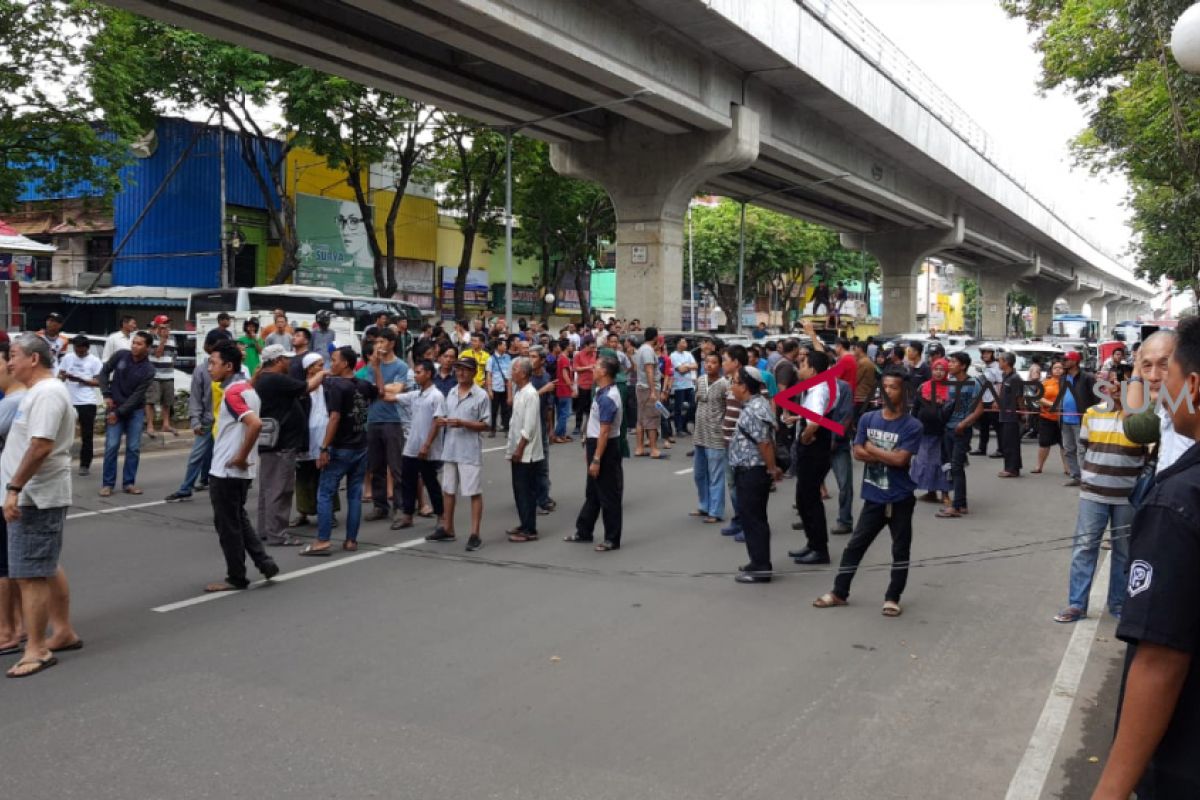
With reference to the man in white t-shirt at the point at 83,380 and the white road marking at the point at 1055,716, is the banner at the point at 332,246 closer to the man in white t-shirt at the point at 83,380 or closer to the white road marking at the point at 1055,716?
the man in white t-shirt at the point at 83,380

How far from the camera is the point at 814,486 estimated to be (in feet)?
27.2

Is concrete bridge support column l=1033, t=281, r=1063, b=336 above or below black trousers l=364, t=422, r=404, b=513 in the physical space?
above

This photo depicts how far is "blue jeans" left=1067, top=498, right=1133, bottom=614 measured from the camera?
6.33m

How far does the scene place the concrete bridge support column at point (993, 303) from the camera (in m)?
59.8

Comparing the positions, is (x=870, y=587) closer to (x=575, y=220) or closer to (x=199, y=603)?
(x=199, y=603)

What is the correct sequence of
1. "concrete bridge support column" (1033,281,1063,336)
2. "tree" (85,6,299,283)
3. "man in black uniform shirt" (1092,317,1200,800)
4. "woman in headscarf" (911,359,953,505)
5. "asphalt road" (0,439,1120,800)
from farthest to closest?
"concrete bridge support column" (1033,281,1063,336)
"tree" (85,6,299,283)
"woman in headscarf" (911,359,953,505)
"asphalt road" (0,439,1120,800)
"man in black uniform shirt" (1092,317,1200,800)

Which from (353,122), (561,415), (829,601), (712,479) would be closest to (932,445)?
(712,479)

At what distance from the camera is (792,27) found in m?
20.5

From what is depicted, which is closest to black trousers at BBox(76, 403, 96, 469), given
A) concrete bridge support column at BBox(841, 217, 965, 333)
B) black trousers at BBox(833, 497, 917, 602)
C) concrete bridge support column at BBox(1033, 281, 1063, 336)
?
black trousers at BBox(833, 497, 917, 602)

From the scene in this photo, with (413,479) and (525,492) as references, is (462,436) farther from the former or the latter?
(413,479)

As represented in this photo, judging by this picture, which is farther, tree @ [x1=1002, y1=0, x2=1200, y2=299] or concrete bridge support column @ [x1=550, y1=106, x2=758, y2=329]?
concrete bridge support column @ [x1=550, y1=106, x2=758, y2=329]

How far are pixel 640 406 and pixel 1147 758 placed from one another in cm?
1361

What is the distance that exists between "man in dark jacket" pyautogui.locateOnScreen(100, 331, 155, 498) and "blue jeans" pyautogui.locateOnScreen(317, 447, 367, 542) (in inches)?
156

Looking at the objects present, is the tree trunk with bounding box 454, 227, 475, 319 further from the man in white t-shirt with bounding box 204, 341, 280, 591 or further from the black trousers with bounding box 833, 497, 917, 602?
the black trousers with bounding box 833, 497, 917, 602
